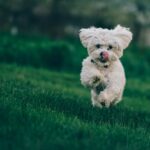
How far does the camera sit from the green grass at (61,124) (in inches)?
324

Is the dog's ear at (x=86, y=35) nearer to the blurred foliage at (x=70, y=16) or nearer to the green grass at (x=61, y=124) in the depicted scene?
the green grass at (x=61, y=124)

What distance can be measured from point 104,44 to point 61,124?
98.9 inches

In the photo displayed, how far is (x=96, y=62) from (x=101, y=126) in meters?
2.06

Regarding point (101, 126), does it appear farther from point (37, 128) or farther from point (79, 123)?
point (37, 128)

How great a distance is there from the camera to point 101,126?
32.1ft

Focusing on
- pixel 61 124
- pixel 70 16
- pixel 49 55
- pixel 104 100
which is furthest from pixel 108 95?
pixel 70 16

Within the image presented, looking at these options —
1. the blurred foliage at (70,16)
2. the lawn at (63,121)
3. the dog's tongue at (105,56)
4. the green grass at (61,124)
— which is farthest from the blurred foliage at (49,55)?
the dog's tongue at (105,56)

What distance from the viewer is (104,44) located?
1152 centimetres

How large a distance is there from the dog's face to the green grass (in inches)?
31.2

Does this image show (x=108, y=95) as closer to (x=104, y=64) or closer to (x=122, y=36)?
(x=104, y=64)

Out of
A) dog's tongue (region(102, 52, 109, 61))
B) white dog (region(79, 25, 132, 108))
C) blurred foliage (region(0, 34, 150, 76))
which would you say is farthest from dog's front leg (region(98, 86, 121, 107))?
blurred foliage (region(0, 34, 150, 76))

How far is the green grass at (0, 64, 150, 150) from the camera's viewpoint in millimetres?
8227

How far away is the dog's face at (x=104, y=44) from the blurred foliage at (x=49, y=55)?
9848 mm

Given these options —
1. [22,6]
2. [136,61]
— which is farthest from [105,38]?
[22,6]
